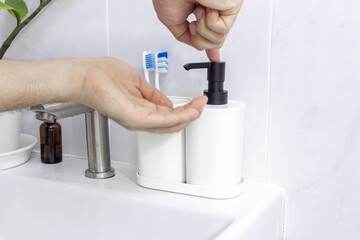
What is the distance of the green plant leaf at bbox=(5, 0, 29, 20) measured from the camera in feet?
3.07

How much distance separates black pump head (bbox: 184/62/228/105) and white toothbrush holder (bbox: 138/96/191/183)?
0.06 m

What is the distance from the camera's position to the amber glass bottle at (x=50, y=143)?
949 millimetres

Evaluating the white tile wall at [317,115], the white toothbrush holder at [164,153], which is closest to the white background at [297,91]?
the white tile wall at [317,115]

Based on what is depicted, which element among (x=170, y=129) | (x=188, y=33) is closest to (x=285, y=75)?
(x=188, y=33)

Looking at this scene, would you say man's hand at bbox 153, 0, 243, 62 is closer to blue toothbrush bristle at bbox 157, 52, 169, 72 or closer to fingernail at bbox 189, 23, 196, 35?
fingernail at bbox 189, 23, 196, 35

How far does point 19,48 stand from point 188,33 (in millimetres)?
495

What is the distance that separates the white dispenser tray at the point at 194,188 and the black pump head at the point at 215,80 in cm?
14

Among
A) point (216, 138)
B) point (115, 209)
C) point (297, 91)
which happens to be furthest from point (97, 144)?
point (297, 91)

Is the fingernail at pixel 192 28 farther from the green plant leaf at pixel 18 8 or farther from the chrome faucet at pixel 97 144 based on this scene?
the green plant leaf at pixel 18 8

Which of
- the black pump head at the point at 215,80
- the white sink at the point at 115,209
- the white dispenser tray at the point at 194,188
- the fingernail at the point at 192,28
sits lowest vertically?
the white sink at the point at 115,209

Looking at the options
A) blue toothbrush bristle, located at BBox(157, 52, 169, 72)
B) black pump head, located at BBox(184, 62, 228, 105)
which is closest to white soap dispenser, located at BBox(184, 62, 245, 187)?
black pump head, located at BBox(184, 62, 228, 105)

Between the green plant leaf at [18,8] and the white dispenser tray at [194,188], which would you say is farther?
the green plant leaf at [18,8]

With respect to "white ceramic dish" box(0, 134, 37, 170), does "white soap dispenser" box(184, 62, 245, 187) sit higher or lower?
higher

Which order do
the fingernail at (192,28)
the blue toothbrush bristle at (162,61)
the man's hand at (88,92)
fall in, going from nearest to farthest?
the man's hand at (88,92), the fingernail at (192,28), the blue toothbrush bristle at (162,61)
